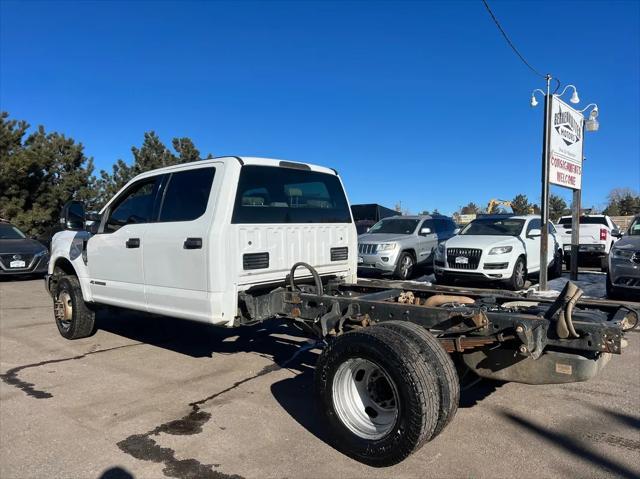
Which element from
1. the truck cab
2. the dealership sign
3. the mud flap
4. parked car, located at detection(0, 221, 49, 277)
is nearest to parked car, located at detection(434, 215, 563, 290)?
the dealership sign

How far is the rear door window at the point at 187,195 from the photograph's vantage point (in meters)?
4.80

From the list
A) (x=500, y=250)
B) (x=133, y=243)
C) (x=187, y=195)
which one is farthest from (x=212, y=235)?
(x=500, y=250)

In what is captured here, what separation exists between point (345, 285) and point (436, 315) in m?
2.04

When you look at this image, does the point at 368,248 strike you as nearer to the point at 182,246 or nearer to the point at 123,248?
the point at 123,248

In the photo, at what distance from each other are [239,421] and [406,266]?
9612 mm

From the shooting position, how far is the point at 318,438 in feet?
12.3

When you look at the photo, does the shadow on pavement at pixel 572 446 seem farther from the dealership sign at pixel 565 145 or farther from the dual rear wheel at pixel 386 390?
the dealership sign at pixel 565 145

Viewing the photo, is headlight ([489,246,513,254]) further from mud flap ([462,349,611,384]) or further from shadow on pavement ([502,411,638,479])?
mud flap ([462,349,611,384])

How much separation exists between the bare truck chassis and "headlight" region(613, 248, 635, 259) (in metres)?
5.23

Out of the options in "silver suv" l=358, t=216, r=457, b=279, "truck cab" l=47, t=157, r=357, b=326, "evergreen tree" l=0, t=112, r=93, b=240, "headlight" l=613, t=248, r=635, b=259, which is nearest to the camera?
"truck cab" l=47, t=157, r=357, b=326

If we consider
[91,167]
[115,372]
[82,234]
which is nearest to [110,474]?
[115,372]

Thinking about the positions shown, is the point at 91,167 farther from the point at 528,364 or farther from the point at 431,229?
the point at 528,364

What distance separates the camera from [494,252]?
1109 centimetres

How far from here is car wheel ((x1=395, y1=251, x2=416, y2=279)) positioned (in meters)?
12.9
